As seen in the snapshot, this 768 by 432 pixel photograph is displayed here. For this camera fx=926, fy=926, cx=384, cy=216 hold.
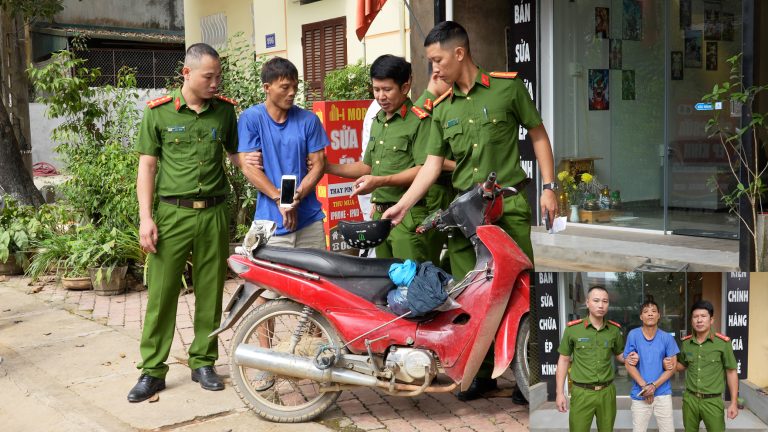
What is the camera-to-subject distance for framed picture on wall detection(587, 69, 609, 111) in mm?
9844

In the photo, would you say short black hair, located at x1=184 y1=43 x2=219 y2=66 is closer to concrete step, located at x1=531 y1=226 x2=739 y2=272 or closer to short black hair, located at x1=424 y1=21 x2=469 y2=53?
short black hair, located at x1=424 y1=21 x2=469 y2=53

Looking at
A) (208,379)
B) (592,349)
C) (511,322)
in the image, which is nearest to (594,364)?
(592,349)

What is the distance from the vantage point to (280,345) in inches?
192

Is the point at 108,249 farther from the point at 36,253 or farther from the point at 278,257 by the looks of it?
the point at 278,257

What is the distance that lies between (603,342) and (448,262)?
2049mm

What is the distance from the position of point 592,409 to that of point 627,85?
664cm

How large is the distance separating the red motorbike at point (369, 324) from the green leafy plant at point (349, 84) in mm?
5870

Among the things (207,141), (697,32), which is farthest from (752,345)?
(697,32)

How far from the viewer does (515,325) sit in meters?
4.46

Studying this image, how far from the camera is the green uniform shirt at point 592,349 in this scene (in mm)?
3545

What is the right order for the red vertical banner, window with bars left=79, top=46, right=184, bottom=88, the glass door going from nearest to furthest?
the red vertical banner → the glass door → window with bars left=79, top=46, right=184, bottom=88

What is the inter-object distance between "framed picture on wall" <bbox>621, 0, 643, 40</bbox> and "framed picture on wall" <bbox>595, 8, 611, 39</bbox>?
19 cm

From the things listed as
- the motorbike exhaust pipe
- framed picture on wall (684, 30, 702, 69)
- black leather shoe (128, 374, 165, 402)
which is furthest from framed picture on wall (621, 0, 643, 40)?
black leather shoe (128, 374, 165, 402)

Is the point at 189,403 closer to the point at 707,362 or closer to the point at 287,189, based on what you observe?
the point at 287,189
